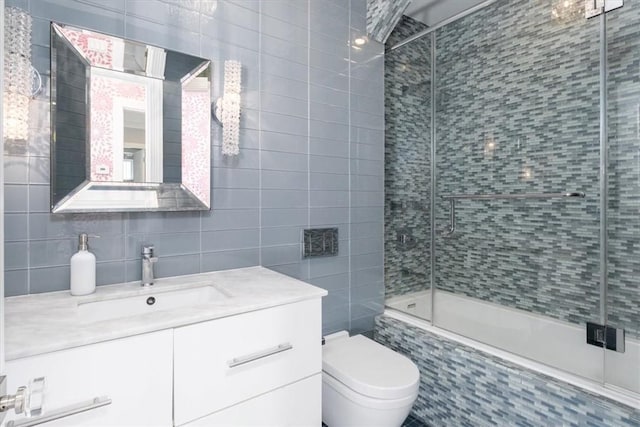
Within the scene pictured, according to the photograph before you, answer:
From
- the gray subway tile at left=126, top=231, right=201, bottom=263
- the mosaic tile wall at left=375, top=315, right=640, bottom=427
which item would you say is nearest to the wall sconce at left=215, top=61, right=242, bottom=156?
the gray subway tile at left=126, top=231, right=201, bottom=263

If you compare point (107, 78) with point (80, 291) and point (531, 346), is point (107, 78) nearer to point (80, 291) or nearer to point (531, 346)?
point (80, 291)

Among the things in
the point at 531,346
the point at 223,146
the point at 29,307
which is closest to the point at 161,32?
the point at 223,146

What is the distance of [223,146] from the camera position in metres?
1.50

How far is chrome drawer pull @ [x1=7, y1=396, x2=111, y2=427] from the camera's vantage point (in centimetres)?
73

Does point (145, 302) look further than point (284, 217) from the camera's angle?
No

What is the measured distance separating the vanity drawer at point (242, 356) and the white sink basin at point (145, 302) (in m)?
0.15

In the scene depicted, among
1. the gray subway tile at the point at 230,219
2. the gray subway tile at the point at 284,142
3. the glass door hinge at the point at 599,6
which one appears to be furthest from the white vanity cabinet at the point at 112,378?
the glass door hinge at the point at 599,6

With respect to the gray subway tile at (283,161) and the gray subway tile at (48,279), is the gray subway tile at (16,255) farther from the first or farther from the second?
the gray subway tile at (283,161)

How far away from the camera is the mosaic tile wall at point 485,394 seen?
1.24 m

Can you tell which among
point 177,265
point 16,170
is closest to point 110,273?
point 177,265

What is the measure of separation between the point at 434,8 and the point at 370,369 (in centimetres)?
235

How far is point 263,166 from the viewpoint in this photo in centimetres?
164

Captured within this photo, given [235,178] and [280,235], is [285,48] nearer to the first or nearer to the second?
[235,178]

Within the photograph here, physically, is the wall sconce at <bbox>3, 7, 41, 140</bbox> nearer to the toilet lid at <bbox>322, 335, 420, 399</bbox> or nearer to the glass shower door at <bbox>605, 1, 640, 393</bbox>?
the toilet lid at <bbox>322, 335, 420, 399</bbox>
